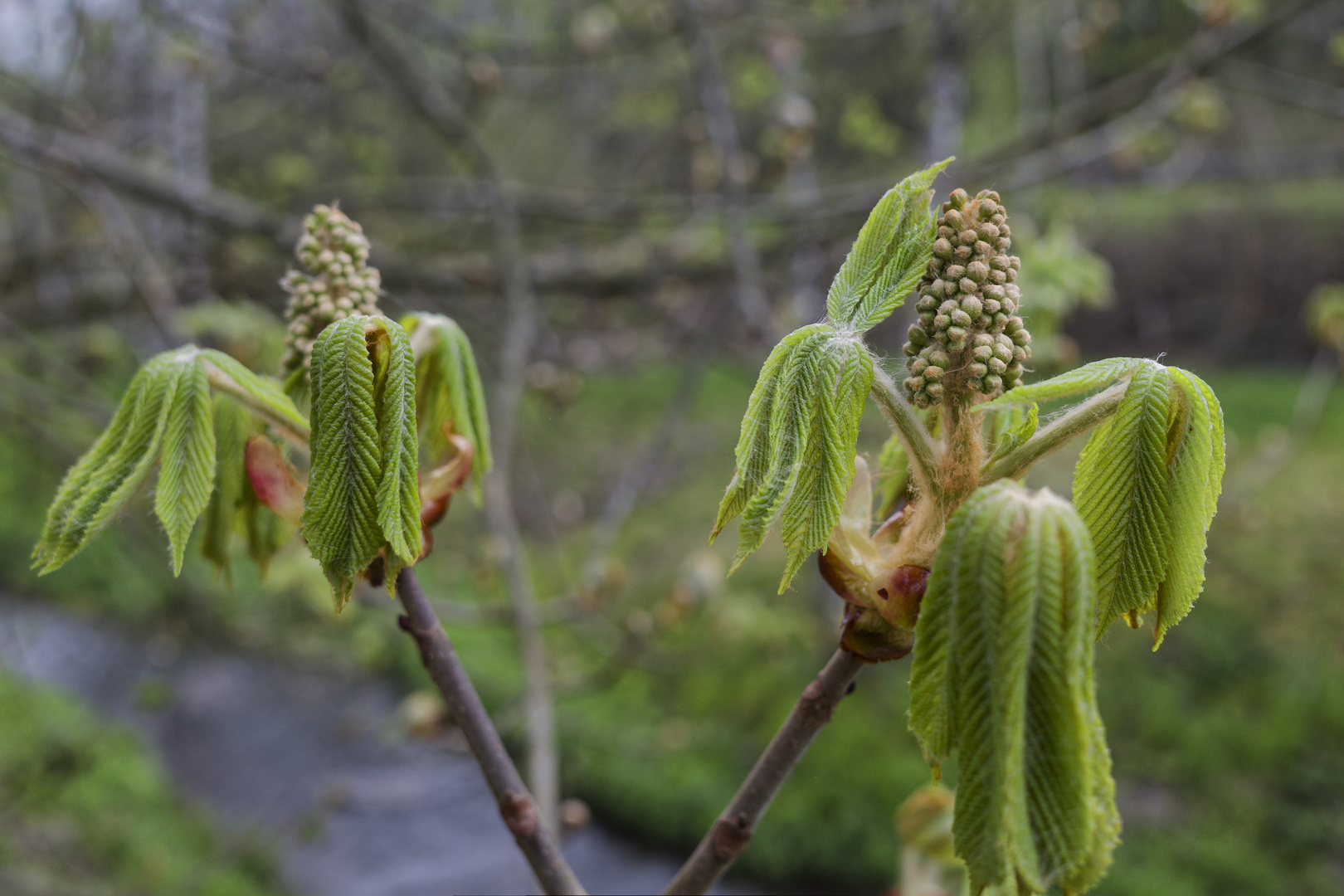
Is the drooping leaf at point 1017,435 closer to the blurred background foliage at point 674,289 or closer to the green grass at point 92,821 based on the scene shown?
the blurred background foliage at point 674,289

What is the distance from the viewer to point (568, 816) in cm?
112

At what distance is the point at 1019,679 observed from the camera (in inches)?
17.7

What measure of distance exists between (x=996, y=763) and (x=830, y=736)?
20.0 feet


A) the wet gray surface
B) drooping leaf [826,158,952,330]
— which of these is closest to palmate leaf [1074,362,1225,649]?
drooping leaf [826,158,952,330]

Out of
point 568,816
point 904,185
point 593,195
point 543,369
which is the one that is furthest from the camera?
point 593,195

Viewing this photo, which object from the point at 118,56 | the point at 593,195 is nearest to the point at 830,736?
the point at 593,195

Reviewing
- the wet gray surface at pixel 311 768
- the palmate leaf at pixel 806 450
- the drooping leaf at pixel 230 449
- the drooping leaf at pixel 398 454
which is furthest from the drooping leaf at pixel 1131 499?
the wet gray surface at pixel 311 768

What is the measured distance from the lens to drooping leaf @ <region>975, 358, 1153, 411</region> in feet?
1.73

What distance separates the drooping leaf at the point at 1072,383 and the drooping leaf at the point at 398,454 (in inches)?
14.2

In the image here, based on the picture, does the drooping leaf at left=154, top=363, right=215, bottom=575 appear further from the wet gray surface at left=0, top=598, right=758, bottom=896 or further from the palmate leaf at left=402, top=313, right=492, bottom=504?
the wet gray surface at left=0, top=598, right=758, bottom=896

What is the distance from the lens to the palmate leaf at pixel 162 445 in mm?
677

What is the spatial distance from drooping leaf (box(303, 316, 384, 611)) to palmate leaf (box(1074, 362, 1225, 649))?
17.8 inches

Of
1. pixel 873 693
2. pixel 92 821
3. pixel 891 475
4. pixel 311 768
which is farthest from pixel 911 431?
pixel 311 768

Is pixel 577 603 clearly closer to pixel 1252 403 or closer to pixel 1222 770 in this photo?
pixel 1222 770
